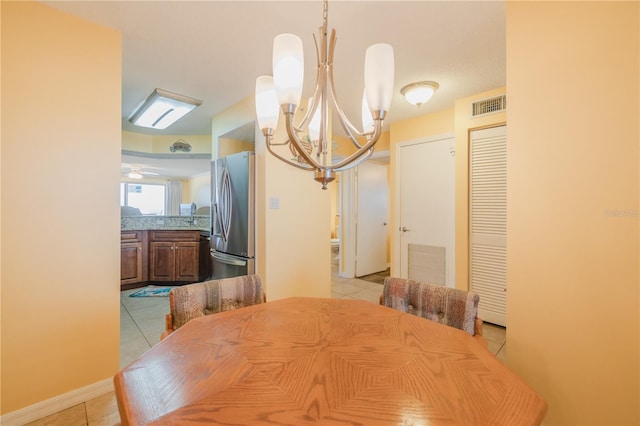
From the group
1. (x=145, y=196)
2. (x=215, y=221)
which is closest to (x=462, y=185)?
(x=215, y=221)

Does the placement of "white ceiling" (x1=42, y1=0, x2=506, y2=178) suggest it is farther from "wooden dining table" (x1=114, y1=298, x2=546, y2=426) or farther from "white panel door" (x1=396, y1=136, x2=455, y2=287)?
"wooden dining table" (x1=114, y1=298, x2=546, y2=426)

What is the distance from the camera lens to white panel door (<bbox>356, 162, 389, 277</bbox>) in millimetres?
4590

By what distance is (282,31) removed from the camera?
180cm

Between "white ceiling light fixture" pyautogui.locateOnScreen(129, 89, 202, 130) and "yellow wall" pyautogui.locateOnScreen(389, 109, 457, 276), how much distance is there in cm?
240

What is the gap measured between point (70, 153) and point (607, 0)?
2.76m

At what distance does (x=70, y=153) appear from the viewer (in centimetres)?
161

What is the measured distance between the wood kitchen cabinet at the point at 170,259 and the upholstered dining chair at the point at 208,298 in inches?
114

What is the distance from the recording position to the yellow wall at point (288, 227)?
2615 millimetres

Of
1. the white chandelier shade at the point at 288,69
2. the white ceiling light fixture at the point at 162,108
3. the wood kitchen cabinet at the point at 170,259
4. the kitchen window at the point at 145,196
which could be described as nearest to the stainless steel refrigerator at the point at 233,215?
the white ceiling light fixture at the point at 162,108

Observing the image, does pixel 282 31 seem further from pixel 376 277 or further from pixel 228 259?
pixel 376 277

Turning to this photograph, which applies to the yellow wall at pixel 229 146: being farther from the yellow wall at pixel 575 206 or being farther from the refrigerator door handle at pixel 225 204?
the yellow wall at pixel 575 206

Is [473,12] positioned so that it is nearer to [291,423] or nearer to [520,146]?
[520,146]

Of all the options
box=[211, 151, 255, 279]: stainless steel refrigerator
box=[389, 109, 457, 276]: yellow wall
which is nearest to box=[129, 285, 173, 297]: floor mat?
box=[211, 151, 255, 279]: stainless steel refrigerator

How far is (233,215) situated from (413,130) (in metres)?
2.44
